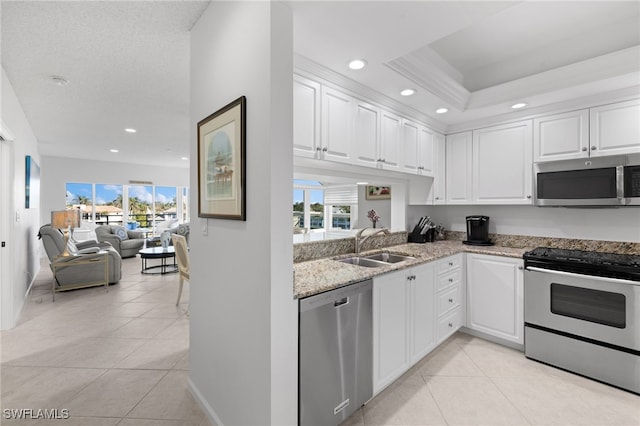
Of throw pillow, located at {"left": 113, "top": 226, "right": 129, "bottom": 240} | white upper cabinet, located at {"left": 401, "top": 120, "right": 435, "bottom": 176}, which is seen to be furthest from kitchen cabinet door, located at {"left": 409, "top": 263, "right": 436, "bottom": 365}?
throw pillow, located at {"left": 113, "top": 226, "right": 129, "bottom": 240}

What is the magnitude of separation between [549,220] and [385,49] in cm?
265

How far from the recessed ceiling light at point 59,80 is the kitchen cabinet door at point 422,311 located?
3.67 meters

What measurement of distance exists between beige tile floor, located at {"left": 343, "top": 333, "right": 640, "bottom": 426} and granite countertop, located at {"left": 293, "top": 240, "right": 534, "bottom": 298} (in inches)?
35.4

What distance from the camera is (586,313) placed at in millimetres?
2352

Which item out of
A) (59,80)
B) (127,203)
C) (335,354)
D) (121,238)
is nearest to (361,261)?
(335,354)

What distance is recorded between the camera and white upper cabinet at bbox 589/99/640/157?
8.22 feet

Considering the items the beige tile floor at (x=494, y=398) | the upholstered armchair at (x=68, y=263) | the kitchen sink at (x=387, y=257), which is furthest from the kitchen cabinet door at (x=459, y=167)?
the upholstered armchair at (x=68, y=263)

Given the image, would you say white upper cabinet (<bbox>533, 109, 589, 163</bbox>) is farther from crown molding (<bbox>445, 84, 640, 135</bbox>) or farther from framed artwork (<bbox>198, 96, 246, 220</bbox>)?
framed artwork (<bbox>198, 96, 246, 220</bbox>)

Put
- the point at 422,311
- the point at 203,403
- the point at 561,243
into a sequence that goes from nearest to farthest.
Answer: the point at 203,403 < the point at 422,311 < the point at 561,243

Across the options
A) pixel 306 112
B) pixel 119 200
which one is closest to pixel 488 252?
pixel 306 112

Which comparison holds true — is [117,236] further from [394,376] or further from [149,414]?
[394,376]

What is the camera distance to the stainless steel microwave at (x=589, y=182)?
252 cm

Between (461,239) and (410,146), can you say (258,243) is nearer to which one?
(410,146)

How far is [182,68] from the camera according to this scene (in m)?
2.68
